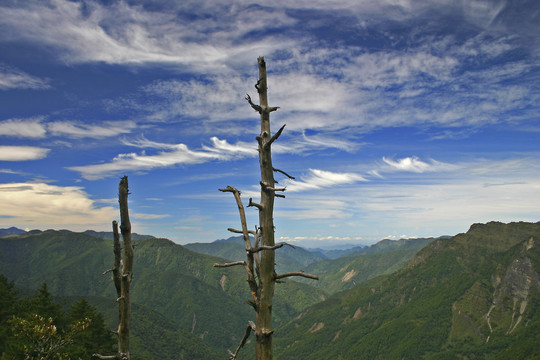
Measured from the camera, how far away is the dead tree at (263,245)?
8050 mm

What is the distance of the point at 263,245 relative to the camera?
8.45 m

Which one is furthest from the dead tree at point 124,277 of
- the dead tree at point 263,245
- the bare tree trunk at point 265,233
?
the bare tree trunk at point 265,233

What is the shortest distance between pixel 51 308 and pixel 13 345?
1793 cm

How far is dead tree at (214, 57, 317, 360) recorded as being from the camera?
8050mm

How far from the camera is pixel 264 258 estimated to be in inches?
324

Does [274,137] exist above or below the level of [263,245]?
above

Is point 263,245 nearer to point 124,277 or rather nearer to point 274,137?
point 274,137

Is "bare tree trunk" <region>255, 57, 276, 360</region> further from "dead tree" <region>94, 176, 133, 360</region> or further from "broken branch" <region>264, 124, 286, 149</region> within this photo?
"dead tree" <region>94, 176, 133, 360</region>

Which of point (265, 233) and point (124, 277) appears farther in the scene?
point (124, 277)

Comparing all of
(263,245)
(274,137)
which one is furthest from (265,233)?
(274,137)

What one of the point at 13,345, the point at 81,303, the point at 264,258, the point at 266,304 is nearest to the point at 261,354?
the point at 266,304

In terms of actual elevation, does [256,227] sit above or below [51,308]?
above

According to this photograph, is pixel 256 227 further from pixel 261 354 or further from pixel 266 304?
pixel 261 354

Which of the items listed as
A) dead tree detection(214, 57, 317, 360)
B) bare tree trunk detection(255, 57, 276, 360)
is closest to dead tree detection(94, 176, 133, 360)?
dead tree detection(214, 57, 317, 360)
